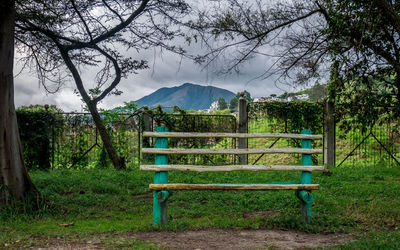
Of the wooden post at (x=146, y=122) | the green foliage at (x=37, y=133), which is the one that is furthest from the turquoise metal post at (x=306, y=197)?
the green foliage at (x=37, y=133)

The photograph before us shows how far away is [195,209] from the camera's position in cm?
630

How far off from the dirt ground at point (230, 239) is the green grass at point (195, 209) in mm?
195

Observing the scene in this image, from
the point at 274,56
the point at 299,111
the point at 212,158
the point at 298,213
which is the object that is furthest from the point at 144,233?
the point at 299,111

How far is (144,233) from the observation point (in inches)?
184

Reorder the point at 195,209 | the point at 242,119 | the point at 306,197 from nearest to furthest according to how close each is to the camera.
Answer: the point at 306,197 → the point at 195,209 → the point at 242,119

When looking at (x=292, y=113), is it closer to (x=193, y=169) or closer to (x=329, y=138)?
(x=329, y=138)

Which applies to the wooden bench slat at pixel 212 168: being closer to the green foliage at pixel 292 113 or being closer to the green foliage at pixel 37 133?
the green foliage at pixel 292 113

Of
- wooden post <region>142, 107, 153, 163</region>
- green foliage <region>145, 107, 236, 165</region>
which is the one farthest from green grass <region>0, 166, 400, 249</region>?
green foliage <region>145, 107, 236, 165</region>

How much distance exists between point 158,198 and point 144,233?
1.74 feet

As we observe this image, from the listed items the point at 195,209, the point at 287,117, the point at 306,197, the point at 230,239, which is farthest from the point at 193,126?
the point at 230,239

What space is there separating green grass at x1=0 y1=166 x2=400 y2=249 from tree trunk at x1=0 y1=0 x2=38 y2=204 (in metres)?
0.43

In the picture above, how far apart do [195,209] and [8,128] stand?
3693 mm

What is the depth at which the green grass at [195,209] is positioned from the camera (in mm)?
4895

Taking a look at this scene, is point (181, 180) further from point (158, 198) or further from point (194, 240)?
point (194, 240)
